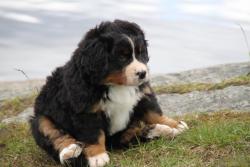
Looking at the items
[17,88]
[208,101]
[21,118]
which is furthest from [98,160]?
[17,88]

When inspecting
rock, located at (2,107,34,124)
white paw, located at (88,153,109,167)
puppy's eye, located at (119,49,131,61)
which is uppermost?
puppy's eye, located at (119,49,131,61)

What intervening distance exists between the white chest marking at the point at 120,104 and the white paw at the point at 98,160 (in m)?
0.42

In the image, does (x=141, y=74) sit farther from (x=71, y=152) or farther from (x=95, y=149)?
(x=71, y=152)

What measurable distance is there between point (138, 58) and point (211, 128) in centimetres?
120

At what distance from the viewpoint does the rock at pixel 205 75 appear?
11906 mm

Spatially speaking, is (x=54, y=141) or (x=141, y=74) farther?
(x=54, y=141)

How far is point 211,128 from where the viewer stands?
7160mm

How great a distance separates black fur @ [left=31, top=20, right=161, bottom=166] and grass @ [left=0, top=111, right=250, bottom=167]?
35 centimetres

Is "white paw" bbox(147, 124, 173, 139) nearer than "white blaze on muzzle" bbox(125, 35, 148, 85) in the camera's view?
No

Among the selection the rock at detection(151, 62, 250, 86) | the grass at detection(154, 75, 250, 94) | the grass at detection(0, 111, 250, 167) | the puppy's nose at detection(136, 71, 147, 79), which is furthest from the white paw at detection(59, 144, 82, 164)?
the rock at detection(151, 62, 250, 86)

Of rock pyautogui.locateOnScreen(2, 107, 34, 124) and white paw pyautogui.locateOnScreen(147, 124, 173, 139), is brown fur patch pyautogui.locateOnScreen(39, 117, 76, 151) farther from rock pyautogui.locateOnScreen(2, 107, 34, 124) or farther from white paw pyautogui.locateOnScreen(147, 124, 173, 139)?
rock pyautogui.locateOnScreen(2, 107, 34, 124)

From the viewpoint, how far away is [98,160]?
6680 millimetres

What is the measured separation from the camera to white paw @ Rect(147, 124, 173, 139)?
23.4 feet

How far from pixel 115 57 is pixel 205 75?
590 cm
